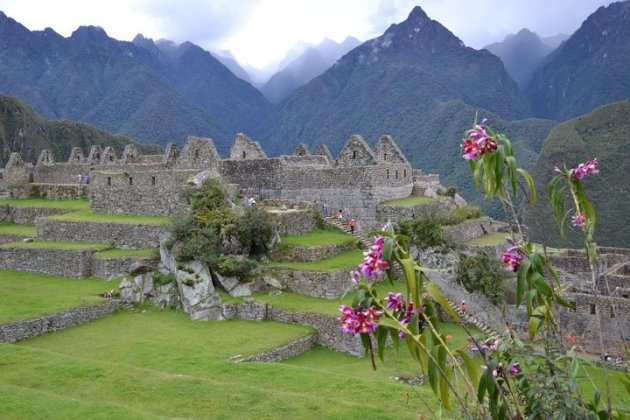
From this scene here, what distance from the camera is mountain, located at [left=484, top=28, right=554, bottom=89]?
112 meters

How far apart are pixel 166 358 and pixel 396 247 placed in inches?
404

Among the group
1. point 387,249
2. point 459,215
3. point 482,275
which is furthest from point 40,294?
point 387,249

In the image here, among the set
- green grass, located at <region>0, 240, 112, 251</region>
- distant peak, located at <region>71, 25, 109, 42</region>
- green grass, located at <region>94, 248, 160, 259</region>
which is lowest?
green grass, located at <region>94, 248, 160, 259</region>

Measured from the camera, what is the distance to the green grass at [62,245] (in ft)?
67.2

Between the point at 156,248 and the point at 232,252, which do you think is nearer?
the point at 232,252

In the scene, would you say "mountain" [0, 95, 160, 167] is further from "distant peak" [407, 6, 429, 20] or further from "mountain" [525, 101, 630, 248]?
"mountain" [525, 101, 630, 248]

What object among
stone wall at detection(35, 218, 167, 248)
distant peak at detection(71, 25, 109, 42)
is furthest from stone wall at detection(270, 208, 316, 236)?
distant peak at detection(71, 25, 109, 42)

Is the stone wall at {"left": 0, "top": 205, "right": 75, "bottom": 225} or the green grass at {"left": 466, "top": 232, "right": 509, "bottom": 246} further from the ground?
the stone wall at {"left": 0, "top": 205, "right": 75, "bottom": 225}

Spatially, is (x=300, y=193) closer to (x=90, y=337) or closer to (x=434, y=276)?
(x=434, y=276)

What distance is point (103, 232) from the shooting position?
21.2m

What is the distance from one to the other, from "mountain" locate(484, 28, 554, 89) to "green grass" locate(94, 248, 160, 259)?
336 feet

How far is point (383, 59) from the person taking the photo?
8569 cm

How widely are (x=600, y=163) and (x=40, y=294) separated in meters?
48.1

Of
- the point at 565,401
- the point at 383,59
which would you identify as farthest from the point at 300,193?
the point at 383,59
